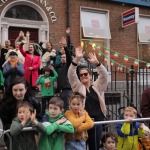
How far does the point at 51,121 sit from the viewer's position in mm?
3572

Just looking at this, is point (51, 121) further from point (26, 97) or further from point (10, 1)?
point (10, 1)

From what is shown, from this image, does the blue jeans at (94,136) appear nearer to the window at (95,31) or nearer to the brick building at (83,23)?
the brick building at (83,23)

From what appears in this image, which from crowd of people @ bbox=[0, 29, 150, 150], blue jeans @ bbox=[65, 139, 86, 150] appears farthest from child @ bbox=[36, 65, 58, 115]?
blue jeans @ bbox=[65, 139, 86, 150]

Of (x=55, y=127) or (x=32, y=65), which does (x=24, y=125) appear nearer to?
(x=55, y=127)

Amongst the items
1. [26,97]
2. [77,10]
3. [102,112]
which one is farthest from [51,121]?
[77,10]

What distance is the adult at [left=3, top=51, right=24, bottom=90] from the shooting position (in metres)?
6.47

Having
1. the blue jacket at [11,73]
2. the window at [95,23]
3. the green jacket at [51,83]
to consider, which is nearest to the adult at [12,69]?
the blue jacket at [11,73]

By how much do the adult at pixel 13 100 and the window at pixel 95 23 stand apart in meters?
7.62

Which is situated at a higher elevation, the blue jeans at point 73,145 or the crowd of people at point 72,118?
the crowd of people at point 72,118

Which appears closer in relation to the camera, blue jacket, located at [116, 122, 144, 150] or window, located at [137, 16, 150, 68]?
blue jacket, located at [116, 122, 144, 150]

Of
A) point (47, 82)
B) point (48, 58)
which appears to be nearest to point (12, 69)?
point (47, 82)

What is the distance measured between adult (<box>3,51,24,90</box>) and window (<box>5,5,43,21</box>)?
12.7 ft

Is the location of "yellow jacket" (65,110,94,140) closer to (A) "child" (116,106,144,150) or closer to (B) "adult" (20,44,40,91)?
(A) "child" (116,106,144,150)

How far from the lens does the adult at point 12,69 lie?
255 inches
